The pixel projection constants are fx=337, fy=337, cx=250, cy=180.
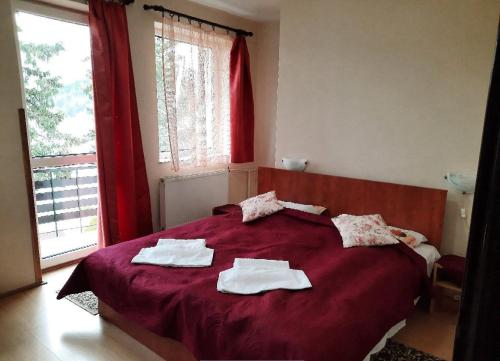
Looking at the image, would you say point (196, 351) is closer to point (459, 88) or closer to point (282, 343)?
point (282, 343)

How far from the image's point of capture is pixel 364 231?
2643mm

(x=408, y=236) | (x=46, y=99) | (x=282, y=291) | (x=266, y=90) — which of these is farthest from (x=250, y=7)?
(x=282, y=291)

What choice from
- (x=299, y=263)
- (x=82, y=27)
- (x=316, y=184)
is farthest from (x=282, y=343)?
(x=82, y=27)

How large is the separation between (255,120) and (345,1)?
1922 mm

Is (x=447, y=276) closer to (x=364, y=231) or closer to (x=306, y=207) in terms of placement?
(x=364, y=231)

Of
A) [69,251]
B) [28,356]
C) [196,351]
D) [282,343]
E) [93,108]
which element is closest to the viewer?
[282,343]

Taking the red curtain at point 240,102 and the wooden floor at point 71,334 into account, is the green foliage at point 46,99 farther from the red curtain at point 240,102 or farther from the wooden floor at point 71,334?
the red curtain at point 240,102

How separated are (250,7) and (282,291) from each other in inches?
133

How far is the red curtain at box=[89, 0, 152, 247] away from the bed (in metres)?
0.80

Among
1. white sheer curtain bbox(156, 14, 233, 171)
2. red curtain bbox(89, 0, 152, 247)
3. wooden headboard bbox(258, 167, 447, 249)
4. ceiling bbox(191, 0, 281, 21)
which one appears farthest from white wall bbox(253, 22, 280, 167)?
red curtain bbox(89, 0, 152, 247)

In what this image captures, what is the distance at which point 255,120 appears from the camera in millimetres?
4703

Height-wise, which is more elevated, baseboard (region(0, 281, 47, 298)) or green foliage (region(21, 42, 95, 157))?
green foliage (region(21, 42, 95, 157))

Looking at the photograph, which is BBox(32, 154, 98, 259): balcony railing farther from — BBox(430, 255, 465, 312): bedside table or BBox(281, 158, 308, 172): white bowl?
BBox(430, 255, 465, 312): bedside table

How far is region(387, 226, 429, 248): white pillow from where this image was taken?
8.84 ft
